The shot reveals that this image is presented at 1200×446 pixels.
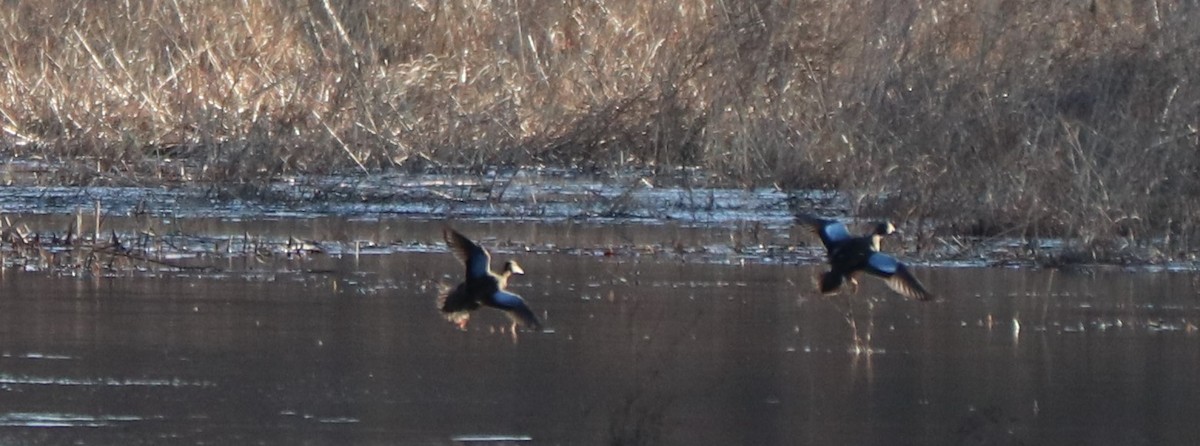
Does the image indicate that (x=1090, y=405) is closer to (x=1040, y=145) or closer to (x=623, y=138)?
(x=1040, y=145)

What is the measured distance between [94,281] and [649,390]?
10.6ft

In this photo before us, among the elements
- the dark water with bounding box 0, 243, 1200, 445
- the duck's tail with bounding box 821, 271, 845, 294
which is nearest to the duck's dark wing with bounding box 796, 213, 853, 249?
the duck's tail with bounding box 821, 271, 845, 294

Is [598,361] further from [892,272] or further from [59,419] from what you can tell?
[59,419]

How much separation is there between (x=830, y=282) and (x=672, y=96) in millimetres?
7278

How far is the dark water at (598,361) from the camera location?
20.7 ft

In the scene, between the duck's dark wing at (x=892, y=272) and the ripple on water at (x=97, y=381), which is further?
the duck's dark wing at (x=892, y=272)

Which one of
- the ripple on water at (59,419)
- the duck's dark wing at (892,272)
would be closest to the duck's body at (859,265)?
the duck's dark wing at (892,272)

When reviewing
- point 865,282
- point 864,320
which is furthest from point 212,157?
point 864,320

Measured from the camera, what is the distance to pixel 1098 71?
43.3 feet

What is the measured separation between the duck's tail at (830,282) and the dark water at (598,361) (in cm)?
24

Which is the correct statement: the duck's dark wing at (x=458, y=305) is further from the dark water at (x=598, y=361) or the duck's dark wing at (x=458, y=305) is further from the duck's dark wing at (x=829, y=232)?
the duck's dark wing at (x=829, y=232)

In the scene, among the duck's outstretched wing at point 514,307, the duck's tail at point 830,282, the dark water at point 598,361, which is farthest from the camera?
the duck's tail at point 830,282

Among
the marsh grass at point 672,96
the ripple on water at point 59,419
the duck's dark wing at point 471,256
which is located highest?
the marsh grass at point 672,96

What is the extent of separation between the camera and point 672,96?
14961 millimetres
